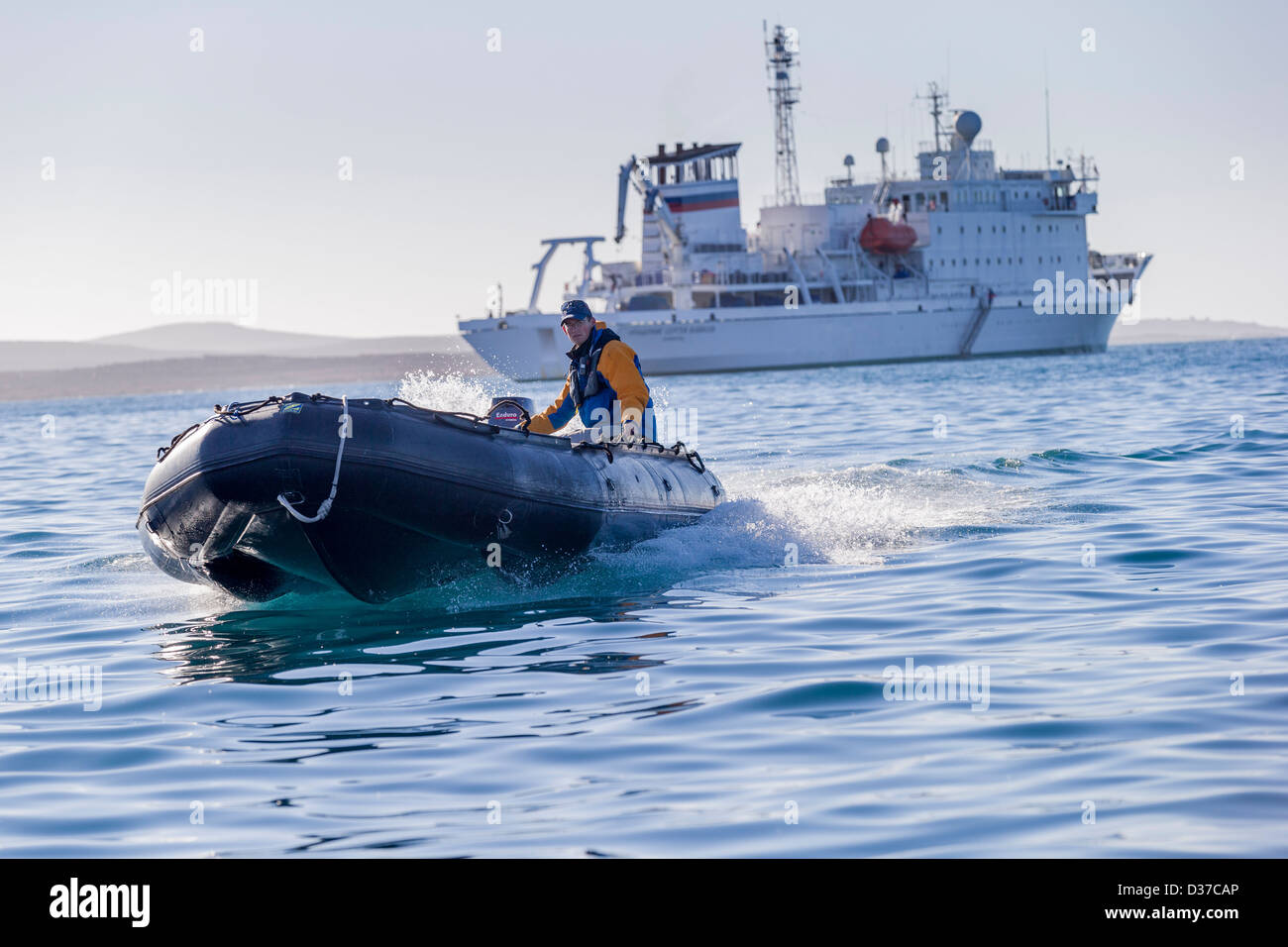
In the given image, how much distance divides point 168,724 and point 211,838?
1.94 m

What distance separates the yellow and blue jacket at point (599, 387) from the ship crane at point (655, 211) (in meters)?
55.7

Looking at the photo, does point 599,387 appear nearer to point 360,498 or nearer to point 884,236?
point 360,498

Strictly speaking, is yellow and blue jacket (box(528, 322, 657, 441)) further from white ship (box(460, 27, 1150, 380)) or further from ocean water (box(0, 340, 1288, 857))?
white ship (box(460, 27, 1150, 380))

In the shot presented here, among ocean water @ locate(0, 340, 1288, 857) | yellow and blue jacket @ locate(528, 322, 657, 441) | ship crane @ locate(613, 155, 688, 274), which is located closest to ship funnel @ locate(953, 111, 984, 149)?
ship crane @ locate(613, 155, 688, 274)

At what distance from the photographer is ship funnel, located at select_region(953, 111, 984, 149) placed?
7650 centimetres

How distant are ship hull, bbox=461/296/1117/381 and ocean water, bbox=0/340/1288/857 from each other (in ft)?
162

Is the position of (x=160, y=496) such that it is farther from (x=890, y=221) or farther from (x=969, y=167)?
(x=969, y=167)

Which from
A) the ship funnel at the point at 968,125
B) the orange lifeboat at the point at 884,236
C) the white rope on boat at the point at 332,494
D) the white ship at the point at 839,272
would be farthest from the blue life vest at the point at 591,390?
the ship funnel at the point at 968,125

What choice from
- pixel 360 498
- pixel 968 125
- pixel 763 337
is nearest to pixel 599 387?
pixel 360 498

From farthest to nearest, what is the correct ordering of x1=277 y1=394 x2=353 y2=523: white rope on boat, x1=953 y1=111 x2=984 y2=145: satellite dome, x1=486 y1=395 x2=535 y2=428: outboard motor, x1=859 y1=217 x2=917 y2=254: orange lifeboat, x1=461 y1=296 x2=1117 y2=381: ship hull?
x1=953 y1=111 x2=984 y2=145: satellite dome → x1=859 y1=217 x2=917 y2=254: orange lifeboat → x1=461 y1=296 x2=1117 y2=381: ship hull → x1=486 y1=395 x2=535 y2=428: outboard motor → x1=277 y1=394 x2=353 y2=523: white rope on boat

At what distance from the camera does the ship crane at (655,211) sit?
219 ft
